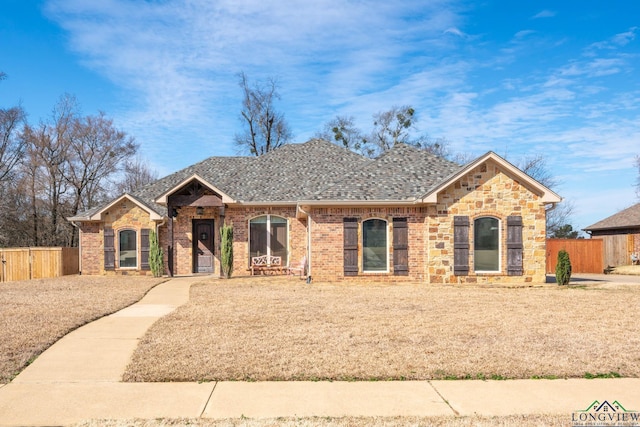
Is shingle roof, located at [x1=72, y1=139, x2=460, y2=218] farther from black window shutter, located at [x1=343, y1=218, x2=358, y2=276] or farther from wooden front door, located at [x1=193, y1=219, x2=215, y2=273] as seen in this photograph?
wooden front door, located at [x1=193, y1=219, x2=215, y2=273]

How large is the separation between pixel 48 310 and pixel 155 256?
8.93 metres

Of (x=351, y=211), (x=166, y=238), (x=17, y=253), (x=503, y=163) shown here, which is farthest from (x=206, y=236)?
(x=503, y=163)

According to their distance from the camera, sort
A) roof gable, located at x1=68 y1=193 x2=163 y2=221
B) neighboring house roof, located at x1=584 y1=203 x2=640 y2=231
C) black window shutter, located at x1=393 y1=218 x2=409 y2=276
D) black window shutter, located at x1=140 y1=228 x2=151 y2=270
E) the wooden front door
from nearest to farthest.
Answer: black window shutter, located at x1=393 y1=218 x2=409 y2=276 → roof gable, located at x1=68 y1=193 x2=163 y2=221 → black window shutter, located at x1=140 y1=228 x2=151 y2=270 → the wooden front door → neighboring house roof, located at x1=584 y1=203 x2=640 y2=231

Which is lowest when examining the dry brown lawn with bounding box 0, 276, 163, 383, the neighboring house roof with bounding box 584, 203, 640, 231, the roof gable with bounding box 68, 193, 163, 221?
the dry brown lawn with bounding box 0, 276, 163, 383

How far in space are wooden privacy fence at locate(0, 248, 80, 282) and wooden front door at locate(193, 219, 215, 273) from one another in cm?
661

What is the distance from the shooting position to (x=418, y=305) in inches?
463

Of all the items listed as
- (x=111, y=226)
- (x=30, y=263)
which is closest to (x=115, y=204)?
(x=111, y=226)

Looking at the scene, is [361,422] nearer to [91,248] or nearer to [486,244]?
[486,244]

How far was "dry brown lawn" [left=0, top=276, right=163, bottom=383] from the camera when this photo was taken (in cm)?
743

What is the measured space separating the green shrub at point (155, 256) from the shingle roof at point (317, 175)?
2009 mm

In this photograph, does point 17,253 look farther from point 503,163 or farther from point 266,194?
point 503,163

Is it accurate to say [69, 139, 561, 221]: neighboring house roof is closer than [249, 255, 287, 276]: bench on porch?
Yes

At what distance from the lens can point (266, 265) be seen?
20.5 metres

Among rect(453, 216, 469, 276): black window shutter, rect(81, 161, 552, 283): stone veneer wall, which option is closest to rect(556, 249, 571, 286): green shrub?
rect(81, 161, 552, 283): stone veneer wall
